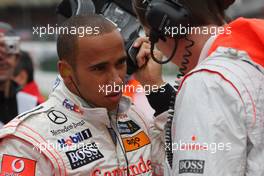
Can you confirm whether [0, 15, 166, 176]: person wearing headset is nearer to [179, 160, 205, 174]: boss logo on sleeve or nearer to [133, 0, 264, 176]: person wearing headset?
[133, 0, 264, 176]: person wearing headset

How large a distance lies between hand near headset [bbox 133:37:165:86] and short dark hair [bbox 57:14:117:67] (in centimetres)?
15

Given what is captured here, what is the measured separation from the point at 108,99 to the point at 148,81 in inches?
9.8

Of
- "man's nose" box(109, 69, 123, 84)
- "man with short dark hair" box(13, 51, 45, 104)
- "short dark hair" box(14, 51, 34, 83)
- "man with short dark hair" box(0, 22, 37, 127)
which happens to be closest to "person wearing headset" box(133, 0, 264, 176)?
"man's nose" box(109, 69, 123, 84)

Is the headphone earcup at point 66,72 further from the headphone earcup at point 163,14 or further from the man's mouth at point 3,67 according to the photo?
the man's mouth at point 3,67

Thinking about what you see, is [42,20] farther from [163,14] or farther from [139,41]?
[163,14]

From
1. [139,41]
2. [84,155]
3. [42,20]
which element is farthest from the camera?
[42,20]

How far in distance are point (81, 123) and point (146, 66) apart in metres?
0.36

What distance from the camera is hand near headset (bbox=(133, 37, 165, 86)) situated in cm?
233

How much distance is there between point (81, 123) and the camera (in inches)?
86.4

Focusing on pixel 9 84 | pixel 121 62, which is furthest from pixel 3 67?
pixel 121 62

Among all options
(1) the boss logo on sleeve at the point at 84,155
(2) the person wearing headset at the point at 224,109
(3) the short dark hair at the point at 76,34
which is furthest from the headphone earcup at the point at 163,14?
(1) the boss logo on sleeve at the point at 84,155

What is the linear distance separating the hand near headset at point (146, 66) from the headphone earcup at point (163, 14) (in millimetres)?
343

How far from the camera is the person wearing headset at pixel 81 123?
2.07m

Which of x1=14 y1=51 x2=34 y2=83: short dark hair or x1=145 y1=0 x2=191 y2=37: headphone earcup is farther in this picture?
x1=14 y1=51 x2=34 y2=83: short dark hair
